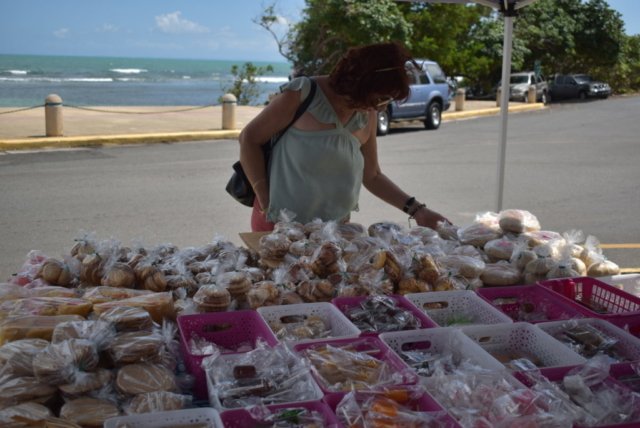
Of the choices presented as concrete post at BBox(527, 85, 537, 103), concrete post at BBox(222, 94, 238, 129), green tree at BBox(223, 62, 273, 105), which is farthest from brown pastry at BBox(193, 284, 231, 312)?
concrete post at BBox(527, 85, 537, 103)

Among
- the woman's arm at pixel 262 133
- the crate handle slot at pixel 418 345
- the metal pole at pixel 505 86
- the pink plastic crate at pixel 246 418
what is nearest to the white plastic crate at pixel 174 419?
the pink plastic crate at pixel 246 418

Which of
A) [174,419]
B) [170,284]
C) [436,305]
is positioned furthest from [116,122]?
[174,419]

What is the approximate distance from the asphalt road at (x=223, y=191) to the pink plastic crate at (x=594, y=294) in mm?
2524

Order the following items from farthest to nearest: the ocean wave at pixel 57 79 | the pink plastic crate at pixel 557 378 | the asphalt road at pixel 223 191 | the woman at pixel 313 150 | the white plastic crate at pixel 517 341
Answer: the ocean wave at pixel 57 79, the asphalt road at pixel 223 191, the woman at pixel 313 150, the white plastic crate at pixel 517 341, the pink plastic crate at pixel 557 378

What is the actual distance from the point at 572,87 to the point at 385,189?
33194mm

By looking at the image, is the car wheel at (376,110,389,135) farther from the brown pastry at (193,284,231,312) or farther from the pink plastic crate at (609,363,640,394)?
the pink plastic crate at (609,363,640,394)

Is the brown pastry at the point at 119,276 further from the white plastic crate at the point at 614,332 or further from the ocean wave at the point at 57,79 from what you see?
the ocean wave at the point at 57,79

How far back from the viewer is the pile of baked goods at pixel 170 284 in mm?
1841

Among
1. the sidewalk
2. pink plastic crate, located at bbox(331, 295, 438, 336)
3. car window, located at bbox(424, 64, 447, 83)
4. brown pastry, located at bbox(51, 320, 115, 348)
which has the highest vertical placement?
car window, located at bbox(424, 64, 447, 83)

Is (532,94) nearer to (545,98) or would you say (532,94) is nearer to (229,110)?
(545,98)

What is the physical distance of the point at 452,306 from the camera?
2721mm

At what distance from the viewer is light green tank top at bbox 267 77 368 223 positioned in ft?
11.6

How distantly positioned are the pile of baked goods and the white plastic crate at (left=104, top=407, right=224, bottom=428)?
0.09 meters

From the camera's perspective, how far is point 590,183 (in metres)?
11.6
